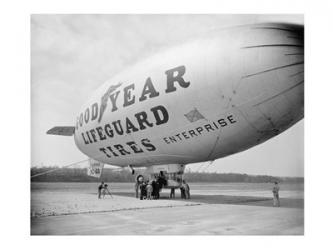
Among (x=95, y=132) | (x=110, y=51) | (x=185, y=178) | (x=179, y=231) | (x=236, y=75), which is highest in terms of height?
(x=110, y=51)

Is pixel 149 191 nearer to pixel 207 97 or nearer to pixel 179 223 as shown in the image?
pixel 179 223

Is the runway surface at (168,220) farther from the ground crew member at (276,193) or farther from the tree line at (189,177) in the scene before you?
the tree line at (189,177)

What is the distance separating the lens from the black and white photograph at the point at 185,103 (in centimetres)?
973

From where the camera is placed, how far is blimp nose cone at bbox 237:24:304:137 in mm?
9648

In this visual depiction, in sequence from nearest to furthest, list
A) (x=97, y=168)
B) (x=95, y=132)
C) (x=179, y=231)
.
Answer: (x=179, y=231) → (x=95, y=132) → (x=97, y=168)

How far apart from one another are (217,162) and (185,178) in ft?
6.04

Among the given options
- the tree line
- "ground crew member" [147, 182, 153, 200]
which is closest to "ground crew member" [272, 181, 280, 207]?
the tree line

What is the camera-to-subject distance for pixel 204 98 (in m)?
10.7

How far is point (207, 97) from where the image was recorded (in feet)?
35.1

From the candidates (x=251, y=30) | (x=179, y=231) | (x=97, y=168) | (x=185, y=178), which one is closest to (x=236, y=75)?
(x=251, y=30)

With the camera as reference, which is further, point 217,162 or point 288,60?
point 217,162

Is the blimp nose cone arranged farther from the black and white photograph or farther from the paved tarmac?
the paved tarmac

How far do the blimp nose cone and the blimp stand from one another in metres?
0.03

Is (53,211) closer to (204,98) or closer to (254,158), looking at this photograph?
(204,98)
